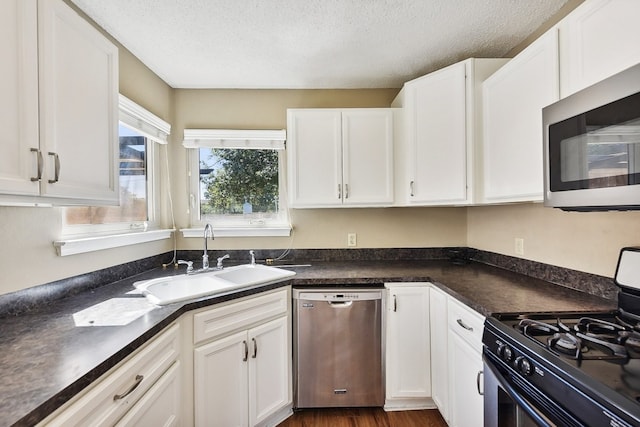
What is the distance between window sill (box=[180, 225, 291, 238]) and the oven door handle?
65.4 inches

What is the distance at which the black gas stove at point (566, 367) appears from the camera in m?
0.69

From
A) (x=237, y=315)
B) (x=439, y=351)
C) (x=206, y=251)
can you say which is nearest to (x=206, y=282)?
(x=206, y=251)

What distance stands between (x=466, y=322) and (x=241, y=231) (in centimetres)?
172

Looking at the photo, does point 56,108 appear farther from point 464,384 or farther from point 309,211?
point 464,384

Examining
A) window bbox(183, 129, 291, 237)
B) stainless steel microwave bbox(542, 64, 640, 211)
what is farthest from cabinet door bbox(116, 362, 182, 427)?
stainless steel microwave bbox(542, 64, 640, 211)

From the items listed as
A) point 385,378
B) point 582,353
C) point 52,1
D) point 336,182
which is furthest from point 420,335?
point 52,1

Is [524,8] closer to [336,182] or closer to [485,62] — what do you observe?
[485,62]

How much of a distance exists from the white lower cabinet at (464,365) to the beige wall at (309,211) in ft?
3.07

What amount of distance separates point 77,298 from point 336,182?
5.47 feet

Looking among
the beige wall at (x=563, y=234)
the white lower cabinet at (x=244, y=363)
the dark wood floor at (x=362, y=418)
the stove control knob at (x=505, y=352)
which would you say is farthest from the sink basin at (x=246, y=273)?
the beige wall at (x=563, y=234)

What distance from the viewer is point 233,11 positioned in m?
1.50

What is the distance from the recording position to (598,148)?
0.95 metres

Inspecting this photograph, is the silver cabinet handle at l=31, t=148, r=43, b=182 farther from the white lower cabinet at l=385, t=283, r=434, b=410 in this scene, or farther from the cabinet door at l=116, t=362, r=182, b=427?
the white lower cabinet at l=385, t=283, r=434, b=410

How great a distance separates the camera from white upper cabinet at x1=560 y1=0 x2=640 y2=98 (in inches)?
37.4
